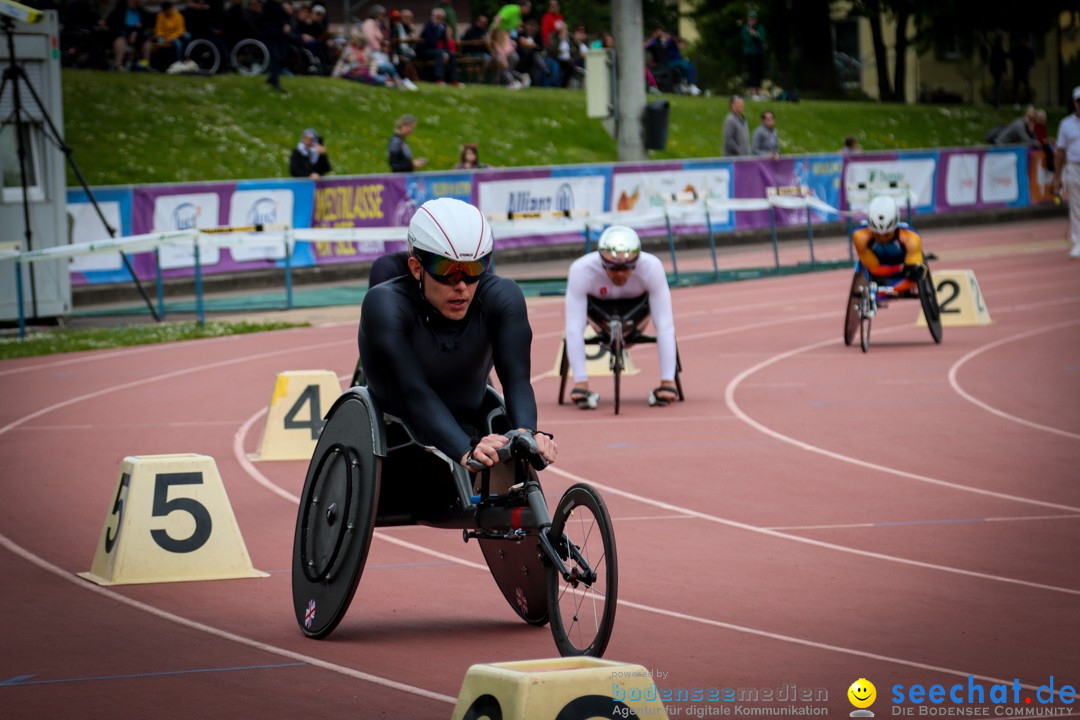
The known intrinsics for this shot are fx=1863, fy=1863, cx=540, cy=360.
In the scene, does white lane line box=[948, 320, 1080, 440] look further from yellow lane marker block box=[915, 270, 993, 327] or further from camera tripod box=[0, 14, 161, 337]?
camera tripod box=[0, 14, 161, 337]

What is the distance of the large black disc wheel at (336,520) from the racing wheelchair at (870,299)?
485 inches

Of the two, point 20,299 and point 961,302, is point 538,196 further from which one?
point 20,299

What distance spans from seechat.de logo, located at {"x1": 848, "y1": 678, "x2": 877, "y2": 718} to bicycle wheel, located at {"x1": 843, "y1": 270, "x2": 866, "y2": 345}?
13.1 m

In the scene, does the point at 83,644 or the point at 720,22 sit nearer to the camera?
the point at 83,644

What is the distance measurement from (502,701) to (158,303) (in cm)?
2087

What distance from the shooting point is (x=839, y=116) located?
51.6m

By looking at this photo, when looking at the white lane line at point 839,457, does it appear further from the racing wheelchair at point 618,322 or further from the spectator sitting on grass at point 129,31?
the spectator sitting on grass at point 129,31

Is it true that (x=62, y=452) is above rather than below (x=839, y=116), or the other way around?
below

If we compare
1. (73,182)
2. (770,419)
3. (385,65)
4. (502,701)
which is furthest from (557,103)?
(502,701)

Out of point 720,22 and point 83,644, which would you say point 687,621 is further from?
point 720,22

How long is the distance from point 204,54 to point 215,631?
30251mm

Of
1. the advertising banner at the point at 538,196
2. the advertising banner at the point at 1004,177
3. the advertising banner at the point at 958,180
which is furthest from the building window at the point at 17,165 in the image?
the advertising banner at the point at 1004,177

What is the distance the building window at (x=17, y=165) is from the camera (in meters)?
24.4

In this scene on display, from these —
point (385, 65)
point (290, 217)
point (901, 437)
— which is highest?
point (385, 65)
